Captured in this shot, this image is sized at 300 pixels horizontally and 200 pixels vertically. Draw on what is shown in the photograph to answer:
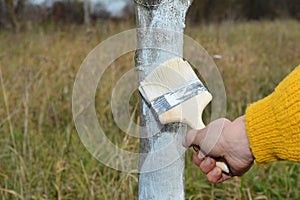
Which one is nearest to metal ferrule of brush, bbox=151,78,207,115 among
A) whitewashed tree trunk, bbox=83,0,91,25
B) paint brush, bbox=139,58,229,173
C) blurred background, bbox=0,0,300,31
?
paint brush, bbox=139,58,229,173

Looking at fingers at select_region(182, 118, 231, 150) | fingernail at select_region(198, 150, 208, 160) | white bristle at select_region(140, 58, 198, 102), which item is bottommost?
fingernail at select_region(198, 150, 208, 160)

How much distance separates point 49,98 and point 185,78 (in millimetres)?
1775

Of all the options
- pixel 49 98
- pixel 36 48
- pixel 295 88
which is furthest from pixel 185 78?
pixel 36 48

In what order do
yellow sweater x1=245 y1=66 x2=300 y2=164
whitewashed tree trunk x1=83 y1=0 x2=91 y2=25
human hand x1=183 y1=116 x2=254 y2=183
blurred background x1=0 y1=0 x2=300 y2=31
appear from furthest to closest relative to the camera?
whitewashed tree trunk x1=83 y1=0 x2=91 y2=25 → blurred background x1=0 y1=0 x2=300 y2=31 → human hand x1=183 y1=116 x2=254 y2=183 → yellow sweater x1=245 y1=66 x2=300 y2=164

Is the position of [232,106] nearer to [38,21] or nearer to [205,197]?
[205,197]

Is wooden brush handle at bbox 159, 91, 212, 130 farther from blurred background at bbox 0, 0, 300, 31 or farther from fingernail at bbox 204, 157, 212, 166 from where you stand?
blurred background at bbox 0, 0, 300, 31

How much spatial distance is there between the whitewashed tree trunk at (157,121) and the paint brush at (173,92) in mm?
25

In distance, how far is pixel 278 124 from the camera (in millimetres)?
992

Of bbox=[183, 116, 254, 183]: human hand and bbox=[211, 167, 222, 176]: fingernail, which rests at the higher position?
bbox=[183, 116, 254, 183]: human hand

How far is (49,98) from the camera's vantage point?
2.66 metres

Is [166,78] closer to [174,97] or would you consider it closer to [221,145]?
[174,97]

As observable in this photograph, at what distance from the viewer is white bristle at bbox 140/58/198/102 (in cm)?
99

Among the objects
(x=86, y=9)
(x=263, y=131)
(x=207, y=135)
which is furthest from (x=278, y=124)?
(x=86, y=9)

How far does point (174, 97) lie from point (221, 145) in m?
0.19
